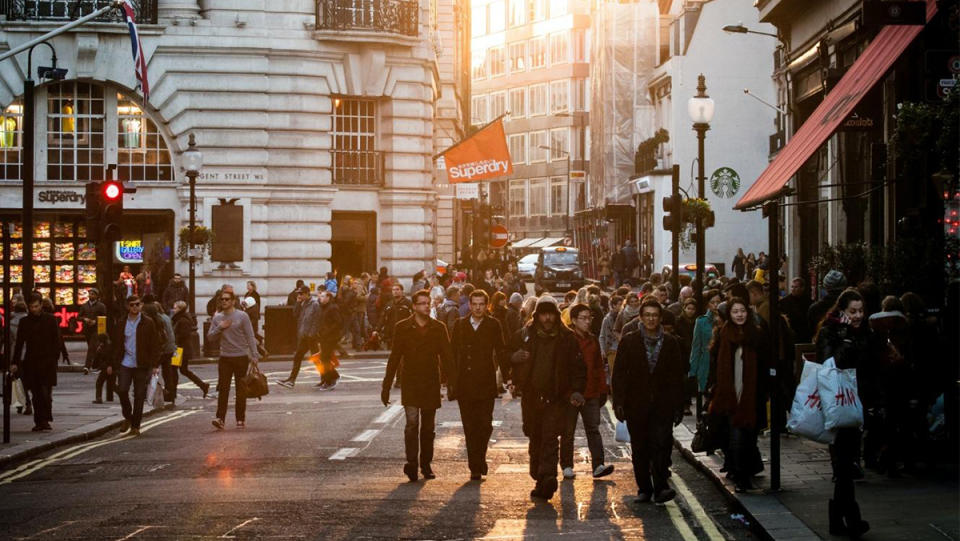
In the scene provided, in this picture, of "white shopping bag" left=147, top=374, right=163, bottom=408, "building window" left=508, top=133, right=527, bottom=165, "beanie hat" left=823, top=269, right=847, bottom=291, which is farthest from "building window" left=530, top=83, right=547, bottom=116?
"beanie hat" left=823, top=269, right=847, bottom=291

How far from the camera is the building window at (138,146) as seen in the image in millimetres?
37531

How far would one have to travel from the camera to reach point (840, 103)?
1688 centimetres

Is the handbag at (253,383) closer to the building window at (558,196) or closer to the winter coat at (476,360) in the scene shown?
the winter coat at (476,360)

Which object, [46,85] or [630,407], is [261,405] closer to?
[630,407]

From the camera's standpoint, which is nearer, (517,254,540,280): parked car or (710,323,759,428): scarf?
(710,323,759,428): scarf

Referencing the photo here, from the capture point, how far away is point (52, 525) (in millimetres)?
11789

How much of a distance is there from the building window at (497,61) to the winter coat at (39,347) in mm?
94949

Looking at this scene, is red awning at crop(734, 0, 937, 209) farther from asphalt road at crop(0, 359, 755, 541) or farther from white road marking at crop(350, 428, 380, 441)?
white road marking at crop(350, 428, 380, 441)

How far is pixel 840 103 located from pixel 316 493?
301 inches

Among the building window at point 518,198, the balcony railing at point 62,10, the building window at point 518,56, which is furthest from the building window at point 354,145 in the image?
the building window at point 518,56

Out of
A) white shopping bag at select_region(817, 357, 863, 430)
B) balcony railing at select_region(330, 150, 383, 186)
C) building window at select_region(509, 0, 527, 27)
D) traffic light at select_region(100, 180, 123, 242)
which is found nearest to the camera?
white shopping bag at select_region(817, 357, 863, 430)

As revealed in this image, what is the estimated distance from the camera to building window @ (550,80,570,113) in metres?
104

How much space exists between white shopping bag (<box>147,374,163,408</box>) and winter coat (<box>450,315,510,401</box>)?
25.8 ft

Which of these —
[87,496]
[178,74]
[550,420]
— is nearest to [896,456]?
[550,420]
